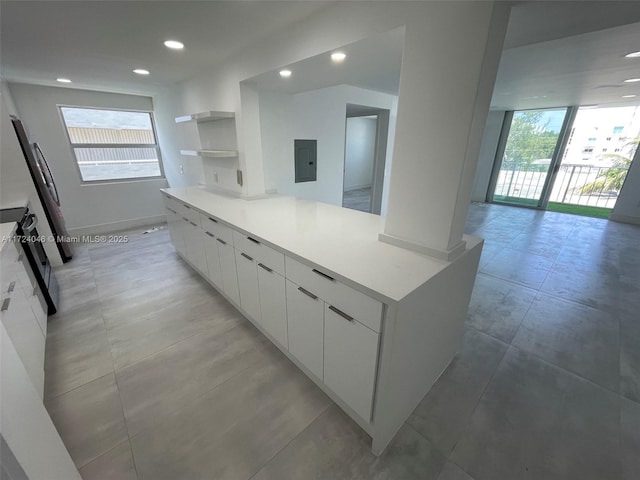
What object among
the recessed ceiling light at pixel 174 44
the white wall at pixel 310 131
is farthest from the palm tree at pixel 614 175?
the recessed ceiling light at pixel 174 44

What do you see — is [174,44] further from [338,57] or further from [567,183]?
[567,183]

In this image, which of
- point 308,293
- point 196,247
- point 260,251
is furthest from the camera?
point 196,247

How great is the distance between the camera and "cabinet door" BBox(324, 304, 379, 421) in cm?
122

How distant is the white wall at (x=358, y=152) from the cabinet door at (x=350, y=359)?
7295mm

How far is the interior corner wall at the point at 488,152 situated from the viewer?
6.63 m

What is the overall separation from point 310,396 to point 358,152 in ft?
26.7

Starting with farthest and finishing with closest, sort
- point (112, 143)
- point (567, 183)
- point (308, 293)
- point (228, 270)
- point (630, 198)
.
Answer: point (567, 183)
point (630, 198)
point (112, 143)
point (228, 270)
point (308, 293)

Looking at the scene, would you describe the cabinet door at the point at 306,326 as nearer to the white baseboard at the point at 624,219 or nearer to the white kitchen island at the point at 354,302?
the white kitchen island at the point at 354,302

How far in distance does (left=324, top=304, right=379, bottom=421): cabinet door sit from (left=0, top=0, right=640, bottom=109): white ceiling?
1555mm

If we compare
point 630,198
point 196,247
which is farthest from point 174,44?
point 630,198

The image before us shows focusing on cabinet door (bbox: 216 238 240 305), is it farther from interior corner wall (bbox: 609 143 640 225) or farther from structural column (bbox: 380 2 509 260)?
interior corner wall (bbox: 609 143 640 225)

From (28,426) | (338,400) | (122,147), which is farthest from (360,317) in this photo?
(122,147)

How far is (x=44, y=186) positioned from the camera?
316cm

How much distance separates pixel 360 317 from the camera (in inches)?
47.3
